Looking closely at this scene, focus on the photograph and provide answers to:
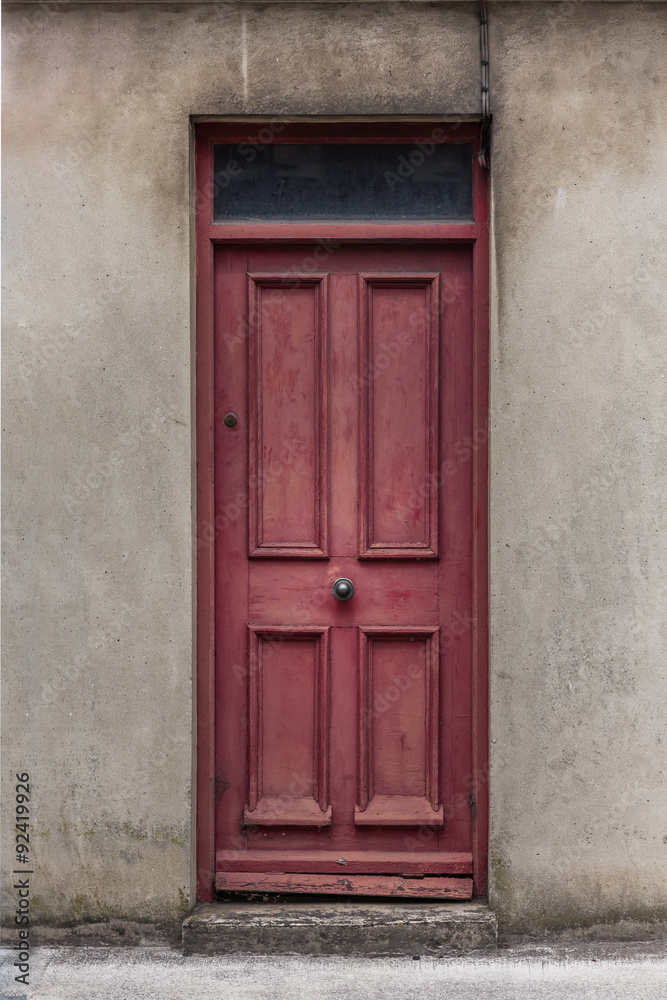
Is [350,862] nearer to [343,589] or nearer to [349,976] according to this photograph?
[349,976]

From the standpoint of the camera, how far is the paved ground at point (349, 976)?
10.4ft

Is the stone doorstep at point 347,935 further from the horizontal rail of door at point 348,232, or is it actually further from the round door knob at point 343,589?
the horizontal rail of door at point 348,232

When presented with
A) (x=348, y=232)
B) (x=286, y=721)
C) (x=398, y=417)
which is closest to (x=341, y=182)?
(x=348, y=232)

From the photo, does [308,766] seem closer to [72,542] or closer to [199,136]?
[72,542]

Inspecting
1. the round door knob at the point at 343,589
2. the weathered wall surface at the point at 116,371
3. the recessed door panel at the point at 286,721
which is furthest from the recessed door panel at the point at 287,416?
the recessed door panel at the point at 286,721

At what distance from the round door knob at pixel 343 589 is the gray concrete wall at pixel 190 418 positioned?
62 centimetres

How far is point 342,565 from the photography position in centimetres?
364

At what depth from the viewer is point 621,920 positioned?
3.44 m

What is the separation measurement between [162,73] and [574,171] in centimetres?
175

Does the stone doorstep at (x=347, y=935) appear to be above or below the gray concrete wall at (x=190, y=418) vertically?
below

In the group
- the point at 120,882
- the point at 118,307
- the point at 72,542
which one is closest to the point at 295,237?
the point at 118,307

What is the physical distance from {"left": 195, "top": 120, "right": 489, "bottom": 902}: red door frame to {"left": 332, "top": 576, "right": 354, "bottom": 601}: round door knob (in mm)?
536

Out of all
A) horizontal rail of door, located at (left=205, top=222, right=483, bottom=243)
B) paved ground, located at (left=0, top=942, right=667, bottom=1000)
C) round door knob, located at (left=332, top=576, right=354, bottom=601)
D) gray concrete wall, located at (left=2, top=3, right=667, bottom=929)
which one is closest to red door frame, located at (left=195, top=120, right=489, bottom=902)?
horizontal rail of door, located at (left=205, top=222, right=483, bottom=243)

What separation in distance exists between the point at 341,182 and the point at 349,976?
3.27 metres
